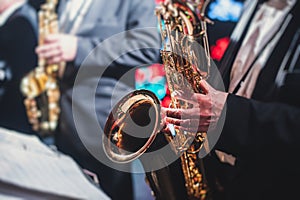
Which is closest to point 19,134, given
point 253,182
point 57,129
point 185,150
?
point 57,129

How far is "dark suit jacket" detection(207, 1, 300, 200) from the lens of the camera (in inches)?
47.6

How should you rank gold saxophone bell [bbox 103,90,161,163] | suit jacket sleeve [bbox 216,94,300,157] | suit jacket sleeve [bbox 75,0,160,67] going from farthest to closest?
suit jacket sleeve [bbox 75,0,160,67], gold saxophone bell [bbox 103,90,161,163], suit jacket sleeve [bbox 216,94,300,157]

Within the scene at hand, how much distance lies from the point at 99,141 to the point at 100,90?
179 mm

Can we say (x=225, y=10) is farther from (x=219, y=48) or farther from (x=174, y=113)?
(x=174, y=113)

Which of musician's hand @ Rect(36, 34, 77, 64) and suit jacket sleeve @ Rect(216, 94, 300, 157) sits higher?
suit jacket sleeve @ Rect(216, 94, 300, 157)

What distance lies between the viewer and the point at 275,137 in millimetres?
1207

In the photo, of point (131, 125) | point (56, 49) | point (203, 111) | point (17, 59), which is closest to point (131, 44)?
point (56, 49)

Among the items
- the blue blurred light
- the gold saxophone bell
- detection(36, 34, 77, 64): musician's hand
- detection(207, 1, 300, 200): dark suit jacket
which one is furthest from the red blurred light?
detection(36, 34, 77, 64): musician's hand

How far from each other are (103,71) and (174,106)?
54 centimetres

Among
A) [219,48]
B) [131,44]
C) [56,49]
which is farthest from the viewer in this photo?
[56,49]

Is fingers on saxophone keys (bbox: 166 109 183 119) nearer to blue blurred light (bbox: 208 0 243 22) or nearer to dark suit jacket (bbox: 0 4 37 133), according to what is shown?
blue blurred light (bbox: 208 0 243 22)

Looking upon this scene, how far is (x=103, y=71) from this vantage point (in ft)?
6.20

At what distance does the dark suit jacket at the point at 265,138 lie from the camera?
1.21 metres

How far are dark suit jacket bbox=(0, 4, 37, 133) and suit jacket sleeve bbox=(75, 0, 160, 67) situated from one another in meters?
0.20
